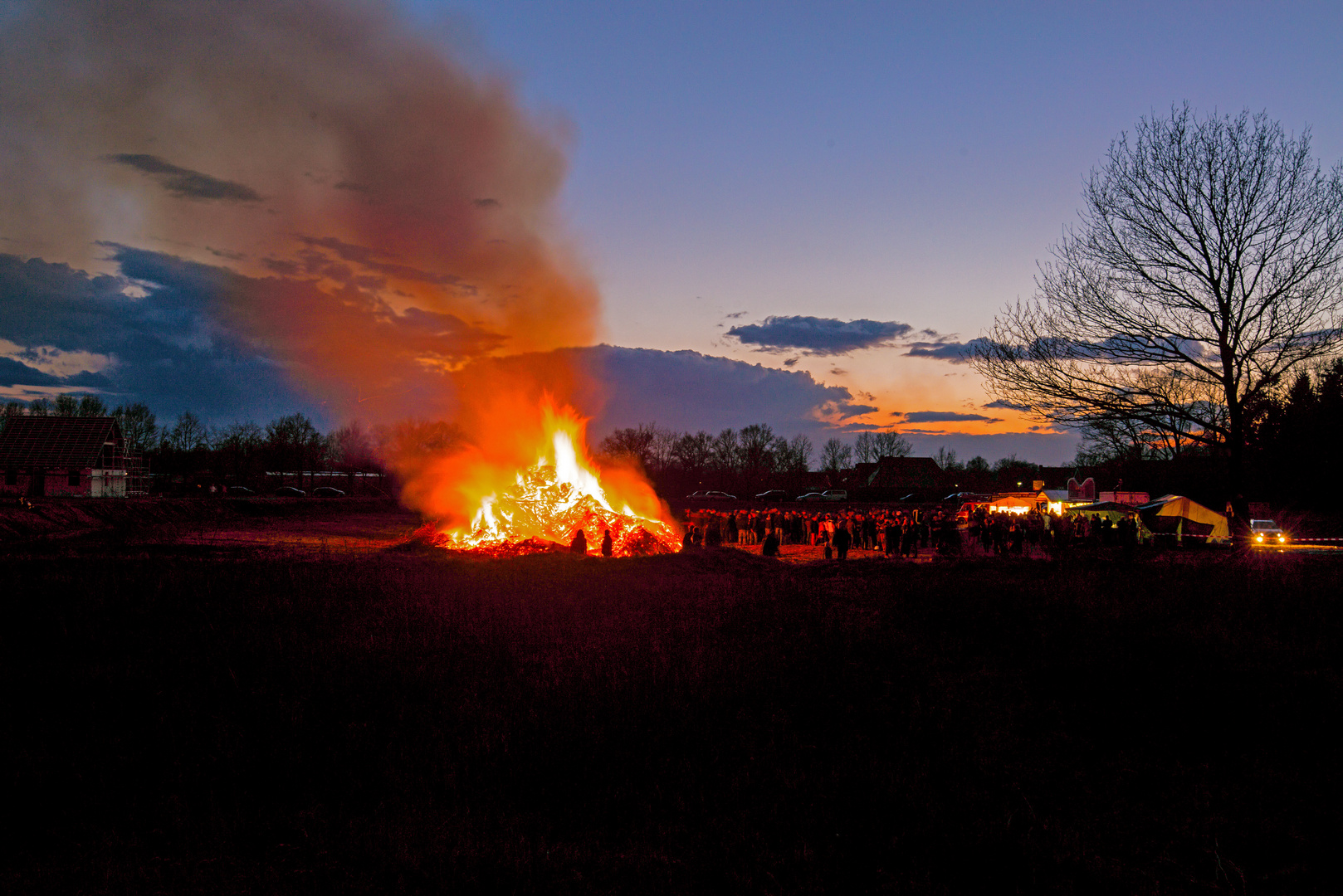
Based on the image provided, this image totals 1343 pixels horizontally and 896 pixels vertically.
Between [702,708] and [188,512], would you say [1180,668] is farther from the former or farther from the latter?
[188,512]

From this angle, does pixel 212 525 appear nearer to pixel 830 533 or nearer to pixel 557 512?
pixel 557 512

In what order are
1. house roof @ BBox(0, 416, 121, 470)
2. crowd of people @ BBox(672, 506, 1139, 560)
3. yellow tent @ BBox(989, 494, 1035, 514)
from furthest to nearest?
house roof @ BBox(0, 416, 121, 470) < yellow tent @ BBox(989, 494, 1035, 514) < crowd of people @ BBox(672, 506, 1139, 560)

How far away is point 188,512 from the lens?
4253cm

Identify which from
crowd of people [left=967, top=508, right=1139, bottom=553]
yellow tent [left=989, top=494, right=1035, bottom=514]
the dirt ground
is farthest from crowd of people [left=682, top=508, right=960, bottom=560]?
the dirt ground

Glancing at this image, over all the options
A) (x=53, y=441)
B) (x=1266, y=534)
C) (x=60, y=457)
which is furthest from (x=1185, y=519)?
(x=53, y=441)

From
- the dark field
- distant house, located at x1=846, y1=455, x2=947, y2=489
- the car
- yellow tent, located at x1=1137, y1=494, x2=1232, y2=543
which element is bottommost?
the dark field

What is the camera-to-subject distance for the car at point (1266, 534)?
2734 centimetres

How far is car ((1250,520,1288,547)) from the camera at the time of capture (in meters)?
27.3

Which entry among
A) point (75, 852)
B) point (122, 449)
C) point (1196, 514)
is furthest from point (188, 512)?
point (1196, 514)

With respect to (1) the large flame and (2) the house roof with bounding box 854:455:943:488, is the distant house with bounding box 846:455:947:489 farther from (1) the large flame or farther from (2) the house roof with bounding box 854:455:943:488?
(1) the large flame

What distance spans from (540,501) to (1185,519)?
82.3ft

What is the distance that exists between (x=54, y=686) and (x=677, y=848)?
830 centimetres

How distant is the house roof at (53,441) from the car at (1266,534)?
227ft

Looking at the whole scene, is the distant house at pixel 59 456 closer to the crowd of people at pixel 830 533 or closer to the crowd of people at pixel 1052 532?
the crowd of people at pixel 830 533
